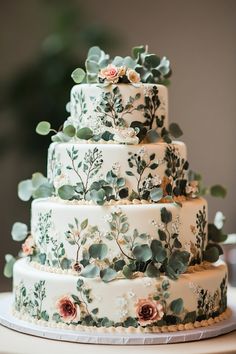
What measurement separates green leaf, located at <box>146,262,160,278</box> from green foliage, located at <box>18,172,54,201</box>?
41 centimetres

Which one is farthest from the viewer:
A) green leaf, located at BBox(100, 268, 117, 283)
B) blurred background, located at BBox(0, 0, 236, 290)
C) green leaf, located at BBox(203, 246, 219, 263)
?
blurred background, located at BBox(0, 0, 236, 290)

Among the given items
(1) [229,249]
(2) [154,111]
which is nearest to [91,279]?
(2) [154,111]

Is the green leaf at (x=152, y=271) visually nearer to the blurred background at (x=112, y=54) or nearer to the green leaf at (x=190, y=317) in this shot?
the green leaf at (x=190, y=317)

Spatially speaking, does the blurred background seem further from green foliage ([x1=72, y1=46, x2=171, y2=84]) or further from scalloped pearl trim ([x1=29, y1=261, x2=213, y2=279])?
scalloped pearl trim ([x1=29, y1=261, x2=213, y2=279])

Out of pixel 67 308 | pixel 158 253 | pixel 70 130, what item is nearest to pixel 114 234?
pixel 158 253

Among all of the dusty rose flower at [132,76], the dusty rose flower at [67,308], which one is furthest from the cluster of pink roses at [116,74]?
the dusty rose flower at [67,308]

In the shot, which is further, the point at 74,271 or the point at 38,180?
the point at 38,180

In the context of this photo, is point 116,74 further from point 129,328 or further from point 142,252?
point 129,328

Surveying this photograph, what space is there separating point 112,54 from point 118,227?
2.28 metres

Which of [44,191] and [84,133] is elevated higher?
[84,133]

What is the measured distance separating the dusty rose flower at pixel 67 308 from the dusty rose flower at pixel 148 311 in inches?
6.7

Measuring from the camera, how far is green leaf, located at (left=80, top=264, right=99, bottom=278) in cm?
218

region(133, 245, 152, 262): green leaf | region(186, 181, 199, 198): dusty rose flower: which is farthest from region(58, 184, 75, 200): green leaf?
region(186, 181, 199, 198): dusty rose flower

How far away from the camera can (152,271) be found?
7.20 ft
